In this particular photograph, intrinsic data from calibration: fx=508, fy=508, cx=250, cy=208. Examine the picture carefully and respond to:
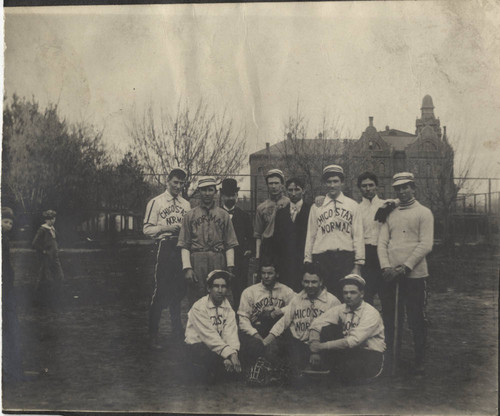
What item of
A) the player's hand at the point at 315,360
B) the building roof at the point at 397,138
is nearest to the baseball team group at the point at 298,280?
the player's hand at the point at 315,360

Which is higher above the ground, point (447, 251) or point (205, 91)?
point (205, 91)

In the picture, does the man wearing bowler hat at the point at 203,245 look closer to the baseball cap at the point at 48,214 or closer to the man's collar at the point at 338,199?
the man's collar at the point at 338,199

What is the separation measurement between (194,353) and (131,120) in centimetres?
187

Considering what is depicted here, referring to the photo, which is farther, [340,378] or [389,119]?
[389,119]

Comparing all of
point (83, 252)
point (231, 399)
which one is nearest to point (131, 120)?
point (83, 252)

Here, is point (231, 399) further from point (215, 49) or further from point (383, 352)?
point (215, 49)

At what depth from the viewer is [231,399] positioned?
142 inches

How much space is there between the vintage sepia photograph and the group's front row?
0.05 feet

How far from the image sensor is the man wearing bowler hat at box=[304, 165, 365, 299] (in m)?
3.70

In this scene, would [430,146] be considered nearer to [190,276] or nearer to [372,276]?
[372,276]

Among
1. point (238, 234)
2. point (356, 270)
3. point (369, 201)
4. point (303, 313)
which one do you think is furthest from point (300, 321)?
point (369, 201)

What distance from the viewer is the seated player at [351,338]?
3586 mm

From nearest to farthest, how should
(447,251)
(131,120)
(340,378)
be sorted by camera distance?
1. (340,378)
2. (447,251)
3. (131,120)

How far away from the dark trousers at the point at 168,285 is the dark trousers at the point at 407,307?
60.0 inches
